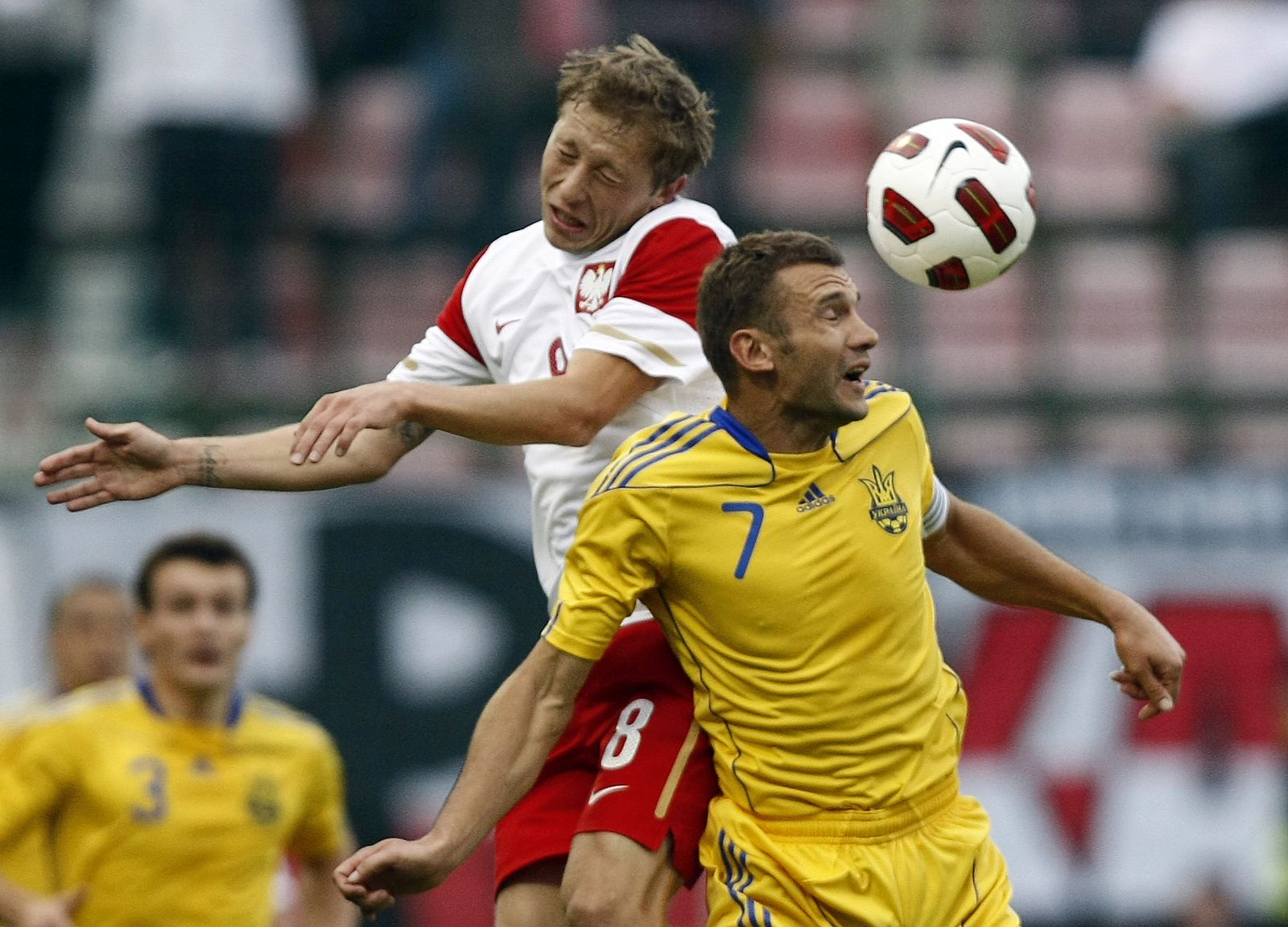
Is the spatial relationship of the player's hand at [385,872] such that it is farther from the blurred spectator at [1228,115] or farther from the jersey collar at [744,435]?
the blurred spectator at [1228,115]

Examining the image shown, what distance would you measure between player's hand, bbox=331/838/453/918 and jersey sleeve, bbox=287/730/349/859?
2932 millimetres

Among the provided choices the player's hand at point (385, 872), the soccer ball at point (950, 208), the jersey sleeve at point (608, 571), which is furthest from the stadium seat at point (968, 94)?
the player's hand at point (385, 872)

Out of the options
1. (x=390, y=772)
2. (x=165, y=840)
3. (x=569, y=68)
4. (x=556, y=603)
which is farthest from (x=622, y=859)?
(x=390, y=772)

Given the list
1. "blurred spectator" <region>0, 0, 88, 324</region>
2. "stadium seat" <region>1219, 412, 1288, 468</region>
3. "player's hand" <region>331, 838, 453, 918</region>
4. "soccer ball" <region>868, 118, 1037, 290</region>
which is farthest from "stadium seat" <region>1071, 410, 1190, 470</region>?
"player's hand" <region>331, 838, 453, 918</region>

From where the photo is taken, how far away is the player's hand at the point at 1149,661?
5.17m

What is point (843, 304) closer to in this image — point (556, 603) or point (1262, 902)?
point (556, 603)

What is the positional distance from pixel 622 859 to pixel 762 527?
2.77ft

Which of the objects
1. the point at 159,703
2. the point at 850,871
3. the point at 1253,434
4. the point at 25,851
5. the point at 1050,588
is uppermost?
the point at 1050,588

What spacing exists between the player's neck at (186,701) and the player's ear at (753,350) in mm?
3157

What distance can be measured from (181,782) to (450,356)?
2.35 m

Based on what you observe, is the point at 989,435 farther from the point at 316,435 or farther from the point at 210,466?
the point at 316,435

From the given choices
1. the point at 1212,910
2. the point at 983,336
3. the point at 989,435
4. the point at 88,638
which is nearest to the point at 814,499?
the point at 88,638

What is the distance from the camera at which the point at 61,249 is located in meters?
11.4

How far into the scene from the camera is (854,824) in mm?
4867
